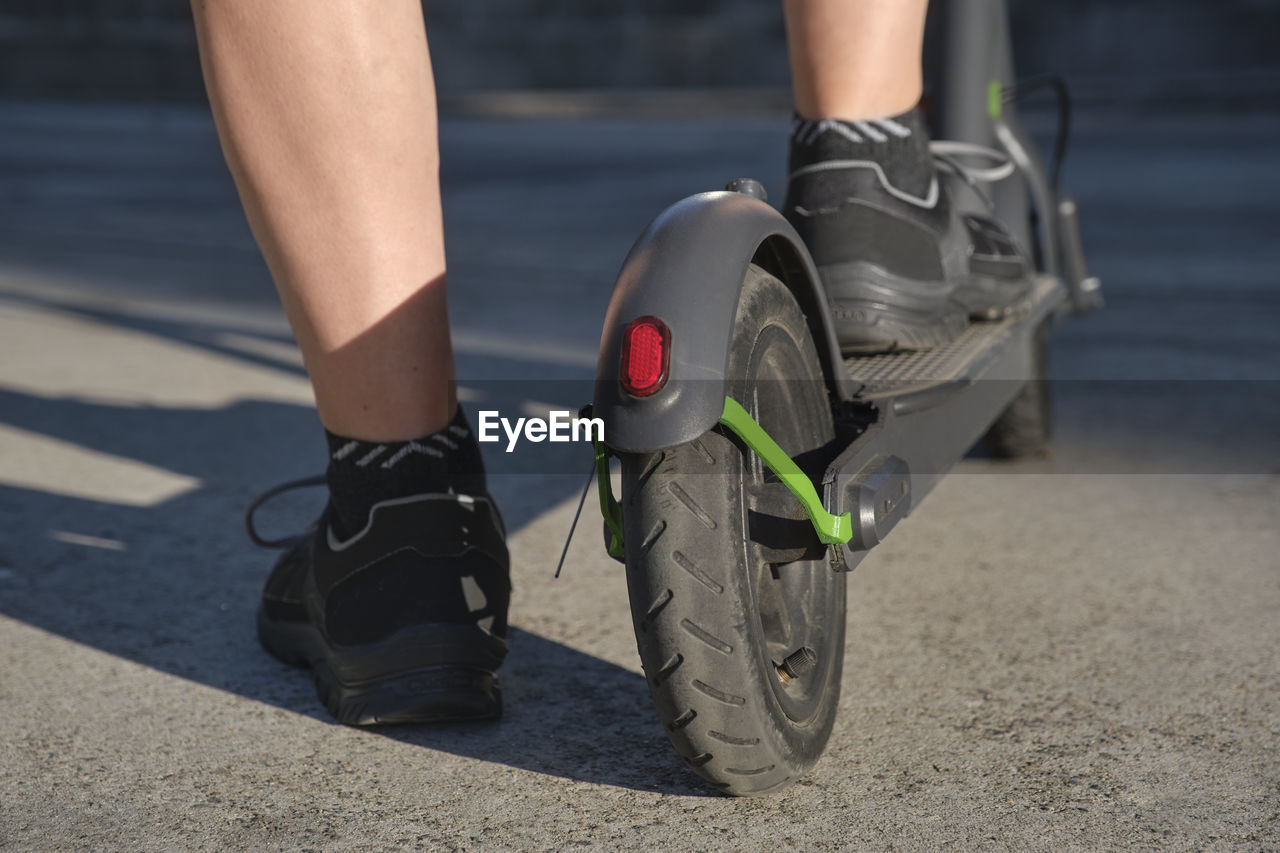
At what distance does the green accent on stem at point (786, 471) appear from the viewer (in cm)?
108

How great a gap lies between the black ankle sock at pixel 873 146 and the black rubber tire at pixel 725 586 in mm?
426

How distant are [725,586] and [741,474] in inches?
3.6

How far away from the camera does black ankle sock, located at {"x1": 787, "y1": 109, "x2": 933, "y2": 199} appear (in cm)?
156

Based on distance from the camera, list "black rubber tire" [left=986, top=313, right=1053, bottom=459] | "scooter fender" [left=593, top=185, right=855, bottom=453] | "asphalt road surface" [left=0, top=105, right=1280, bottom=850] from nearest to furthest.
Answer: "scooter fender" [left=593, top=185, right=855, bottom=453]
"asphalt road surface" [left=0, top=105, right=1280, bottom=850]
"black rubber tire" [left=986, top=313, right=1053, bottom=459]

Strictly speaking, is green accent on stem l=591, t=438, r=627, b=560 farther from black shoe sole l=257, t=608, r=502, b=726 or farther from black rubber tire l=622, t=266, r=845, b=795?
black shoe sole l=257, t=608, r=502, b=726

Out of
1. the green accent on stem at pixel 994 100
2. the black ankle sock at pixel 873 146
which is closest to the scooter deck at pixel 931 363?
the black ankle sock at pixel 873 146

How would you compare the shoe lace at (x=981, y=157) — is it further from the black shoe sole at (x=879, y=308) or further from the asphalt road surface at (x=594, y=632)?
the black shoe sole at (x=879, y=308)

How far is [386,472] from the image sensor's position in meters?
1.36

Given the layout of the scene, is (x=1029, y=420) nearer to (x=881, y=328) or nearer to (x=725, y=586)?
(x=881, y=328)

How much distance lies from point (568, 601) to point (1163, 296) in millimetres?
2332

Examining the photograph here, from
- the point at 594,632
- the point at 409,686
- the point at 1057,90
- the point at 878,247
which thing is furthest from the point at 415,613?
the point at 1057,90

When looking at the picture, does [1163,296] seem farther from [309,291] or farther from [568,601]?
[309,291]

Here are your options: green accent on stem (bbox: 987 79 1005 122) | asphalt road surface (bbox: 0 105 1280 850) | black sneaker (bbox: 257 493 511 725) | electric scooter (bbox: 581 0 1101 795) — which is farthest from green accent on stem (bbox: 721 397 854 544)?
green accent on stem (bbox: 987 79 1005 122)

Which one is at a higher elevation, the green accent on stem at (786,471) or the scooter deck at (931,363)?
the green accent on stem at (786,471)
